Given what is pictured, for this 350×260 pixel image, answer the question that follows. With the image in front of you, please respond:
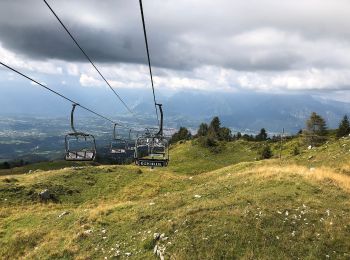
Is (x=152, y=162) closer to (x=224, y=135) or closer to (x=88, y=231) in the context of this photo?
(x=88, y=231)

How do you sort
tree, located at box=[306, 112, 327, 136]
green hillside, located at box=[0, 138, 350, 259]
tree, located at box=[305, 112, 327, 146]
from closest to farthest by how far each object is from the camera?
green hillside, located at box=[0, 138, 350, 259], tree, located at box=[305, 112, 327, 146], tree, located at box=[306, 112, 327, 136]

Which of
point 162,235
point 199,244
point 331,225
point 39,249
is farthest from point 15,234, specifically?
point 331,225

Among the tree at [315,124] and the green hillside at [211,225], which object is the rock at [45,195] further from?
the tree at [315,124]

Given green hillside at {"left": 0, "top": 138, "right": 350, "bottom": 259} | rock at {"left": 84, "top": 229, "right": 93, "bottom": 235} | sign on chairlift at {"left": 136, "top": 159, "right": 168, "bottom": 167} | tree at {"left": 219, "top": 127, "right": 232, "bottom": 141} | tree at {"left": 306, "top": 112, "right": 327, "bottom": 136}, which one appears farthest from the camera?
tree at {"left": 219, "top": 127, "right": 232, "bottom": 141}

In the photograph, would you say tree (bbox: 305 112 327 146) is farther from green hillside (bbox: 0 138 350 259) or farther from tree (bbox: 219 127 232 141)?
green hillside (bbox: 0 138 350 259)

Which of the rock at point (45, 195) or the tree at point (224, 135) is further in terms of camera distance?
the tree at point (224, 135)

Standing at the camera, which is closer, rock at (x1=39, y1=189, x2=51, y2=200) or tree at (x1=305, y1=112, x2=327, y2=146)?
rock at (x1=39, y1=189, x2=51, y2=200)

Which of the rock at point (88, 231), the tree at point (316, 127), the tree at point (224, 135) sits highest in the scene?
the tree at point (316, 127)

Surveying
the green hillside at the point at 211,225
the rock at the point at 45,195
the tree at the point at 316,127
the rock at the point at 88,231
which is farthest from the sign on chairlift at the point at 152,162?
the tree at the point at 316,127

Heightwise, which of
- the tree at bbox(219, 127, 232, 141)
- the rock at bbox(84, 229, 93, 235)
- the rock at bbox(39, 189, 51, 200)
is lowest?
the tree at bbox(219, 127, 232, 141)

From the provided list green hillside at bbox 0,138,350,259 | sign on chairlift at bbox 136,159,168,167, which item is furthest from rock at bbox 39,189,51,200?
sign on chairlift at bbox 136,159,168,167

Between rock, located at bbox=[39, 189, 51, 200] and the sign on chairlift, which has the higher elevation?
the sign on chairlift

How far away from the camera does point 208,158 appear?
117 metres

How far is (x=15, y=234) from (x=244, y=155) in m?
91.9
